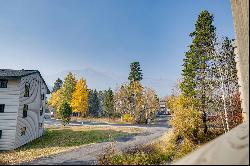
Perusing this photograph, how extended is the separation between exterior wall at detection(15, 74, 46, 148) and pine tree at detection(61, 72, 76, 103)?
36.8 meters

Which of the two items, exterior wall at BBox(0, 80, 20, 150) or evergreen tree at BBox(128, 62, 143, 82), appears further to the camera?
evergreen tree at BBox(128, 62, 143, 82)

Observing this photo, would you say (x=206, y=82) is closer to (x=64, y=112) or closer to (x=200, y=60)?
(x=200, y=60)

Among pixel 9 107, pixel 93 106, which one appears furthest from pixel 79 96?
pixel 9 107

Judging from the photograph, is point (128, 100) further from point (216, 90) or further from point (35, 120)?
point (216, 90)

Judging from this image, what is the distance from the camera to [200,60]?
3319cm

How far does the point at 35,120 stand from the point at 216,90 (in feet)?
91.6

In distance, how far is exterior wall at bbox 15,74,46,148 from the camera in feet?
120

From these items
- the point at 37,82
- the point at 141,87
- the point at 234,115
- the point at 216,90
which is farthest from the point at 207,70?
the point at 141,87

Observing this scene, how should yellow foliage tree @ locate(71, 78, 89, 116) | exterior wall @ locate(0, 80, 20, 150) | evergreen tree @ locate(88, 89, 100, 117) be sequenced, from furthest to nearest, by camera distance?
evergreen tree @ locate(88, 89, 100, 117) → yellow foliage tree @ locate(71, 78, 89, 116) → exterior wall @ locate(0, 80, 20, 150)

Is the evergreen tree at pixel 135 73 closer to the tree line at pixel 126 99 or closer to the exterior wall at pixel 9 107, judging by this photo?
the tree line at pixel 126 99

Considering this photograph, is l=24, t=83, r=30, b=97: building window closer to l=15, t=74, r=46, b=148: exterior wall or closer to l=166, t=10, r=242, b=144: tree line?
l=15, t=74, r=46, b=148: exterior wall

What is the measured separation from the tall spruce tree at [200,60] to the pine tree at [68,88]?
57.4 meters

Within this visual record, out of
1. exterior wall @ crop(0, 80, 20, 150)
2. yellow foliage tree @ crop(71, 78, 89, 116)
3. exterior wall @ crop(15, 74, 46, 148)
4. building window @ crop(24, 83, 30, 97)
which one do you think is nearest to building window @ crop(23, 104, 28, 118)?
exterior wall @ crop(15, 74, 46, 148)

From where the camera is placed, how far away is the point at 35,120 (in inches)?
1718
